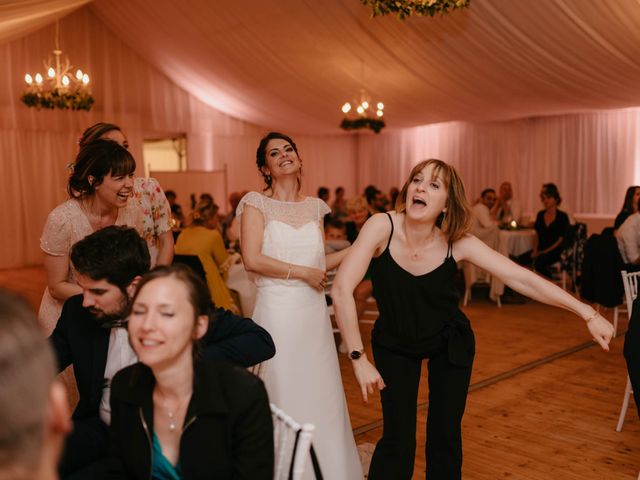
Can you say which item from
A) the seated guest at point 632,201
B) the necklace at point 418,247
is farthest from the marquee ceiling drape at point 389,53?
the necklace at point 418,247

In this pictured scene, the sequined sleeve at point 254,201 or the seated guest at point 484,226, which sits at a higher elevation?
the sequined sleeve at point 254,201

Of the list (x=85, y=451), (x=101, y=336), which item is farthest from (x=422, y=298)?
(x=85, y=451)

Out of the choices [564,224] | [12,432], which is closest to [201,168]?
[564,224]

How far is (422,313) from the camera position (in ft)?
7.96

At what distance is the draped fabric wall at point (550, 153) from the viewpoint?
12.3 m

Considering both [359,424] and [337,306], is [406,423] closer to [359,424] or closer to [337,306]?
[337,306]

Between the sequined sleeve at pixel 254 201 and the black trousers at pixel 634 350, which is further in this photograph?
the sequined sleeve at pixel 254 201

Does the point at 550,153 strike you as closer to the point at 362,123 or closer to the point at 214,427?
the point at 362,123

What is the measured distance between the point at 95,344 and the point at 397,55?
845 centimetres

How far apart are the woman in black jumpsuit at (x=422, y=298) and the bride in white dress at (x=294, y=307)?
525mm

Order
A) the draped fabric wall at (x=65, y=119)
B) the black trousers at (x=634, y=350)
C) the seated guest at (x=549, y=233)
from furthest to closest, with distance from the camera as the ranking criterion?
1. the draped fabric wall at (x=65, y=119)
2. the seated guest at (x=549, y=233)
3. the black trousers at (x=634, y=350)

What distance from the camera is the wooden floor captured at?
3348mm

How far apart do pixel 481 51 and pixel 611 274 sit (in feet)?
13.6

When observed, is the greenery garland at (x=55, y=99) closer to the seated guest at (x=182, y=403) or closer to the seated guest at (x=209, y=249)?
the seated guest at (x=209, y=249)
